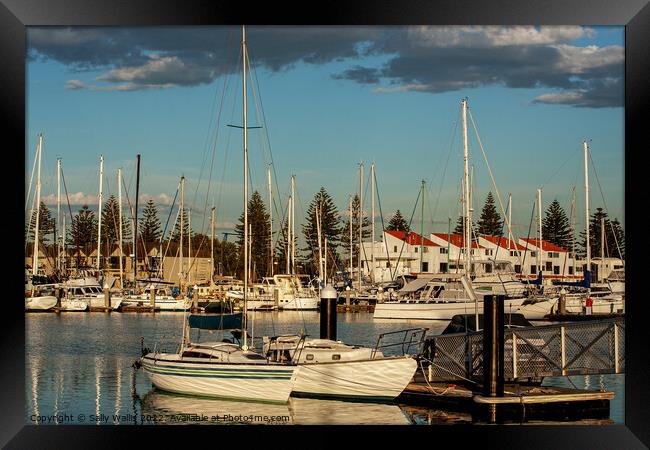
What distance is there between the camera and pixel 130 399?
855 inches

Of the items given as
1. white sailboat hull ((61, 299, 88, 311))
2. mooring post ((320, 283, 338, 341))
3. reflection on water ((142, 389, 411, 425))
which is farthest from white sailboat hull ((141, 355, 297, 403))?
white sailboat hull ((61, 299, 88, 311))

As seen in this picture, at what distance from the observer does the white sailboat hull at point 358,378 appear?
1938 centimetres

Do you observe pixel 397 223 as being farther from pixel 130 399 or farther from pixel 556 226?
pixel 130 399

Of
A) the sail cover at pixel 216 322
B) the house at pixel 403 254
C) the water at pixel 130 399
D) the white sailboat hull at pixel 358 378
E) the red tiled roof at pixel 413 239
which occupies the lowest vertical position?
the water at pixel 130 399

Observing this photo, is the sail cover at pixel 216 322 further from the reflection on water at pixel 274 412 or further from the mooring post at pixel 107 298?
the mooring post at pixel 107 298

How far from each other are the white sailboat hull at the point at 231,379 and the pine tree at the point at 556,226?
2446 inches

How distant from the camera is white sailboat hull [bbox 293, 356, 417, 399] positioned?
19.4 m

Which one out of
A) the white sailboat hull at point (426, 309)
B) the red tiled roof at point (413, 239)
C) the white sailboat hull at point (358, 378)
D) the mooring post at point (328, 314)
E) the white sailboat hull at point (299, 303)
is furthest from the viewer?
the red tiled roof at point (413, 239)

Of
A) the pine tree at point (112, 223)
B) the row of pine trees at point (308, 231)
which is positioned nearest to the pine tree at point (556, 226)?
the row of pine trees at point (308, 231)

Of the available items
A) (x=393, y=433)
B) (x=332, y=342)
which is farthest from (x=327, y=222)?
(x=393, y=433)

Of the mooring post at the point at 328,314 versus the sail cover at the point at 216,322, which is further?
the sail cover at the point at 216,322
